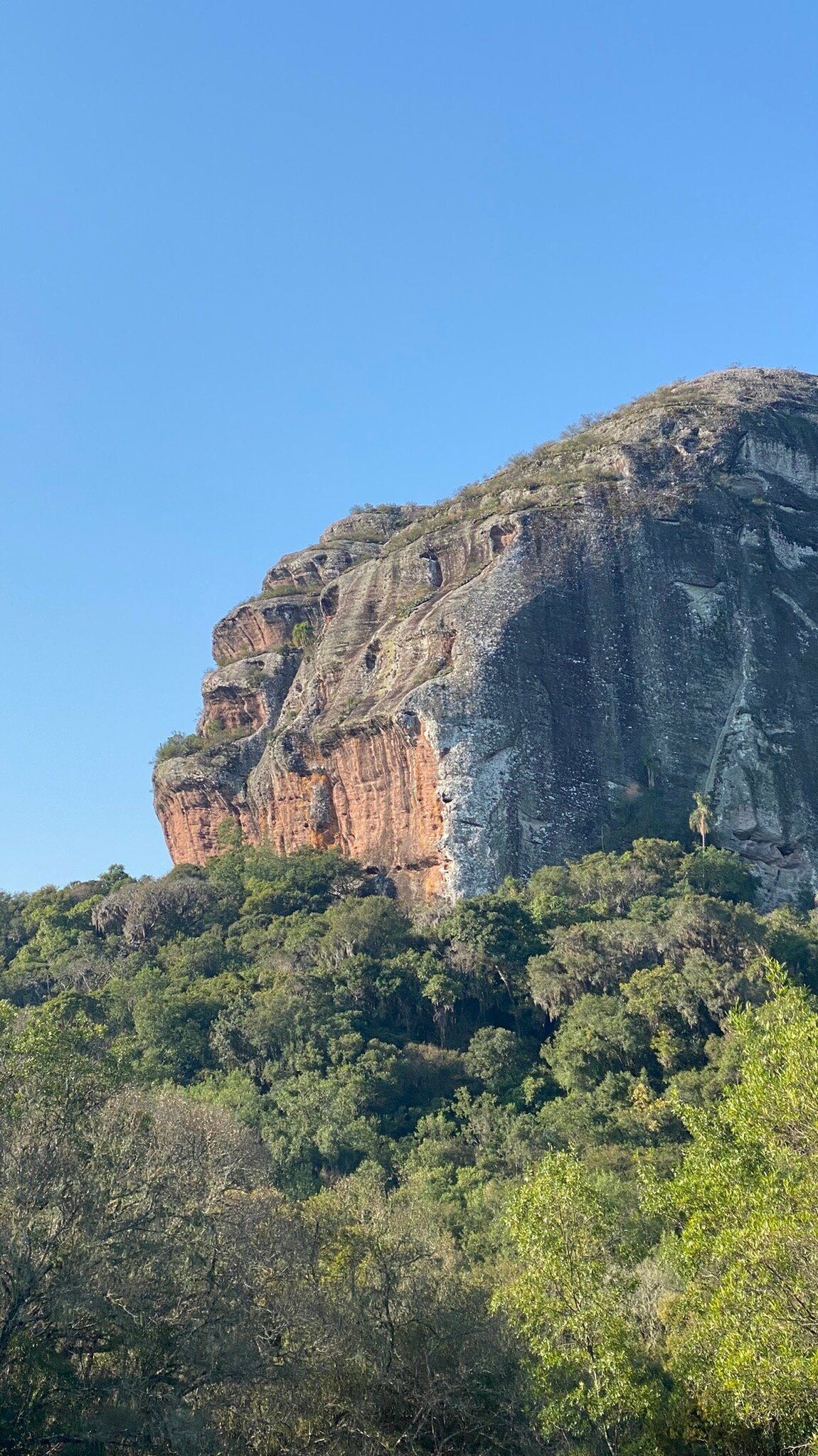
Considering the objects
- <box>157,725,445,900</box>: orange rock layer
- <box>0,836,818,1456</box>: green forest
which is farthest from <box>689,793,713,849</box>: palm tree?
<box>0,836,818,1456</box>: green forest

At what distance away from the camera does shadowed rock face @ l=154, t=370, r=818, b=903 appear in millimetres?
48938

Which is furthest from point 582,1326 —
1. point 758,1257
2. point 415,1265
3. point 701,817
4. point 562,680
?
point 562,680

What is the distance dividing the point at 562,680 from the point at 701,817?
328 inches

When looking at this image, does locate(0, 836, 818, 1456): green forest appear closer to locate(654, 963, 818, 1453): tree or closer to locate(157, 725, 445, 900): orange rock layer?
locate(654, 963, 818, 1453): tree

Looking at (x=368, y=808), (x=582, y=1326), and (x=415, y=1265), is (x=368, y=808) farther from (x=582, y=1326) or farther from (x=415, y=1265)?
(x=582, y=1326)

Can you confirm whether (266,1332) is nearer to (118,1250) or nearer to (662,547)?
(118,1250)

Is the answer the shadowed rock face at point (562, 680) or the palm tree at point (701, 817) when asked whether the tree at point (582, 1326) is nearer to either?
the shadowed rock face at point (562, 680)

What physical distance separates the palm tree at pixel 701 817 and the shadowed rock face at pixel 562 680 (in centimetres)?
65

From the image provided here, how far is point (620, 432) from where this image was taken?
64312 millimetres

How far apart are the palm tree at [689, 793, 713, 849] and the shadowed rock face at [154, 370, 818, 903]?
65cm

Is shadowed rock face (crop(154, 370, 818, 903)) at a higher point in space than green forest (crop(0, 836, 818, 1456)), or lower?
higher

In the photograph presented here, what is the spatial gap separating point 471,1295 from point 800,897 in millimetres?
31795

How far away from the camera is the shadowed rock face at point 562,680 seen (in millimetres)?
48938

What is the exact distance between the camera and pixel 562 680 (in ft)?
172
